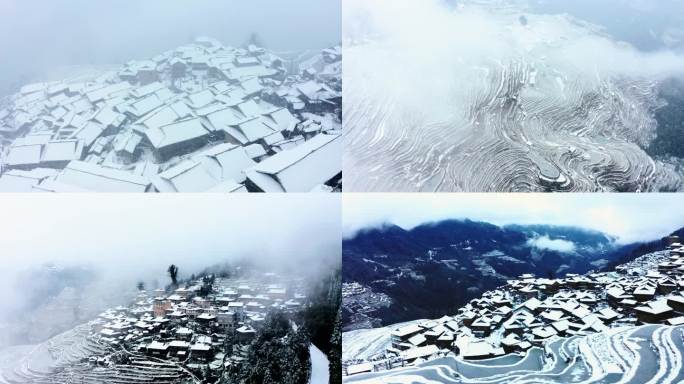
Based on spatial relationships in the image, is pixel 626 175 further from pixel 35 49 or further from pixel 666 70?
pixel 35 49

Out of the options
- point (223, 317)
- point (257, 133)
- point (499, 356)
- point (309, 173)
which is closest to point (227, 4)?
point (257, 133)

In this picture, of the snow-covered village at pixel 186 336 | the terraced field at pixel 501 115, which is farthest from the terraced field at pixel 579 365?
the terraced field at pixel 501 115

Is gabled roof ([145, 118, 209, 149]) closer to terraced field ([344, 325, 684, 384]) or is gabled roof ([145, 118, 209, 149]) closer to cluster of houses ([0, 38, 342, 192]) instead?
cluster of houses ([0, 38, 342, 192])

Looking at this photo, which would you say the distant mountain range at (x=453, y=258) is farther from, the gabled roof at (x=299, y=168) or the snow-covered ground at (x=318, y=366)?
the gabled roof at (x=299, y=168)

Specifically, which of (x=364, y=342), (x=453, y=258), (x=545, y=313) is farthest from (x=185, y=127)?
(x=545, y=313)

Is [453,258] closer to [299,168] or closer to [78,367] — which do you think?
[299,168]

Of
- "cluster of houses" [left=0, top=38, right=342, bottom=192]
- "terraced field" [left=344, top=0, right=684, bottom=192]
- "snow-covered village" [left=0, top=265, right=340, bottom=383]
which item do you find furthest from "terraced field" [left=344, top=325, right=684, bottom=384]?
"cluster of houses" [left=0, top=38, right=342, bottom=192]
